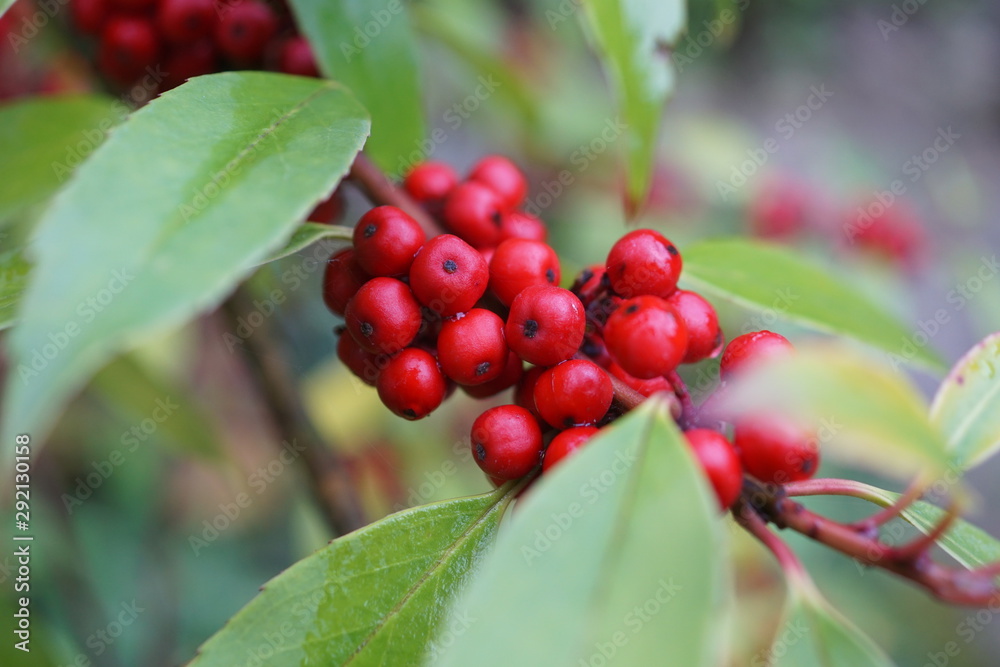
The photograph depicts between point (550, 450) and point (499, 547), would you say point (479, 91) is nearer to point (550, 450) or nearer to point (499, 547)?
point (550, 450)

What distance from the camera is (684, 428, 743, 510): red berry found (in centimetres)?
84

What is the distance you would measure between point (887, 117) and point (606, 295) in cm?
702

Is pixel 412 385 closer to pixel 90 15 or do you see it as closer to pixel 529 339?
pixel 529 339

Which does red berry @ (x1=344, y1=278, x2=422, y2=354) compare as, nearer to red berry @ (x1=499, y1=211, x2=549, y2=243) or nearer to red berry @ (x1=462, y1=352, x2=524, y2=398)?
red berry @ (x1=462, y1=352, x2=524, y2=398)

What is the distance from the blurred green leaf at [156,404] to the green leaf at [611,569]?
1.57 m

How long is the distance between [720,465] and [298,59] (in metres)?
1.09

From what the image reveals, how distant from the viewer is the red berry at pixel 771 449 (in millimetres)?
861

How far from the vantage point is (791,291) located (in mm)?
1073

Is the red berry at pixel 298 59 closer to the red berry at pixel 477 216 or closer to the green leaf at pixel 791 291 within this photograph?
the red berry at pixel 477 216
